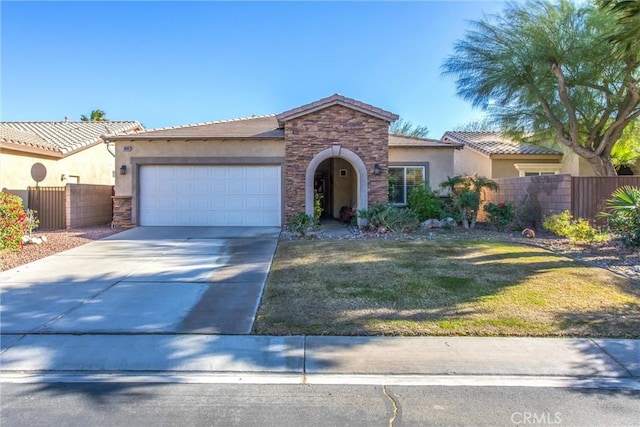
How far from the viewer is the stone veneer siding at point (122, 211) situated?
1512cm

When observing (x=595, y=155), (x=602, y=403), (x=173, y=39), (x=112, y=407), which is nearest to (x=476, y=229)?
(x=595, y=155)

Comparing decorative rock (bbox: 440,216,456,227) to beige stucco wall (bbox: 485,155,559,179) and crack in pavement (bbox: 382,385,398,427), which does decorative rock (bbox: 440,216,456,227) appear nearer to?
beige stucco wall (bbox: 485,155,559,179)

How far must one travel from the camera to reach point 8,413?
11.5 ft

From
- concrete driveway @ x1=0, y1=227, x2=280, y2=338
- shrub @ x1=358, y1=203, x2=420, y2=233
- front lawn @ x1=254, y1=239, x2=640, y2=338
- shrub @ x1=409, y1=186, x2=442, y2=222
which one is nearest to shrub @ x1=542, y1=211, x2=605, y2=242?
front lawn @ x1=254, y1=239, x2=640, y2=338

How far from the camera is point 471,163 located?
22500 mm

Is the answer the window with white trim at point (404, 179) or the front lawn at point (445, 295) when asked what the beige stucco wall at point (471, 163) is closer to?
the window with white trim at point (404, 179)

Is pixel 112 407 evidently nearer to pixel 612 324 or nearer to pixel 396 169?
pixel 612 324

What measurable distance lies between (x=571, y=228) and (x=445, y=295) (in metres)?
6.64

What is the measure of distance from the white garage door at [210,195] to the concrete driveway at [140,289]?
12.1 feet

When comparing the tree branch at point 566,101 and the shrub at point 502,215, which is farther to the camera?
the tree branch at point 566,101

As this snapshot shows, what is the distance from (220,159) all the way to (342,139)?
14.5 feet

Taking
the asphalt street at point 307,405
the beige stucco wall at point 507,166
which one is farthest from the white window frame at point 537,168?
the asphalt street at point 307,405

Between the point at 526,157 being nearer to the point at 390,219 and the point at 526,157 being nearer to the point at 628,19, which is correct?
the point at 390,219

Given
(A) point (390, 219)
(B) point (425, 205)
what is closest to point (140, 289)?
(A) point (390, 219)
